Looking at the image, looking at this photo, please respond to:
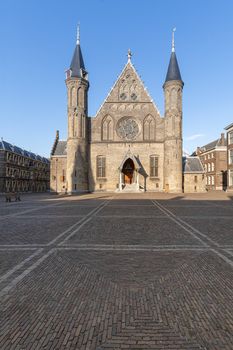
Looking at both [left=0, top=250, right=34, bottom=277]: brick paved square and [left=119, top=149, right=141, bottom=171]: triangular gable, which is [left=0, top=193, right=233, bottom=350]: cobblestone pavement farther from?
[left=119, top=149, right=141, bottom=171]: triangular gable

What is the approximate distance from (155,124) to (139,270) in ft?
132

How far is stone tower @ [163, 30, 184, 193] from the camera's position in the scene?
136 ft

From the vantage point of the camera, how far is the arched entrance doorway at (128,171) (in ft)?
140

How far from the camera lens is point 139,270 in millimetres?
5445

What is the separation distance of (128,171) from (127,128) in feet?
25.6

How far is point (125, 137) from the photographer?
43.5 meters

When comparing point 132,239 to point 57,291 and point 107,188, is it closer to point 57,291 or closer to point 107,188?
point 57,291

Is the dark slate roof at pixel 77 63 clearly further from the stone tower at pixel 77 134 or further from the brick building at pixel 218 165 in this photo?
the brick building at pixel 218 165

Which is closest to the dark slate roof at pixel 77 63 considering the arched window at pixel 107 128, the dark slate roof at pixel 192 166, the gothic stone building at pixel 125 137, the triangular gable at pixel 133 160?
the gothic stone building at pixel 125 137

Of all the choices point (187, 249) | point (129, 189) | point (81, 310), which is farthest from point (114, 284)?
point (129, 189)

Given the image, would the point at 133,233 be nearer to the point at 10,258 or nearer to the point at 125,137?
the point at 10,258

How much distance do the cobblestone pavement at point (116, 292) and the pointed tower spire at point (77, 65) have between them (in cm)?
4010

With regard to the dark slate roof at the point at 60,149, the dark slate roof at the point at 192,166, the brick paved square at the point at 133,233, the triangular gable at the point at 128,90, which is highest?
the triangular gable at the point at 128,90

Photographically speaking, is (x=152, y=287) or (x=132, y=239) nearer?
(x=152, y=287)
